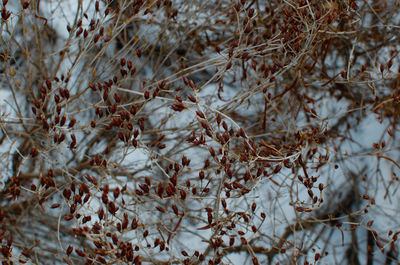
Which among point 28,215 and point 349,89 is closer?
point 28,215

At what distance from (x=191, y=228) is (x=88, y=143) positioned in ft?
3.38

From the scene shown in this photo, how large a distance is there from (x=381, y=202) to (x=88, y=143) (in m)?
2.39

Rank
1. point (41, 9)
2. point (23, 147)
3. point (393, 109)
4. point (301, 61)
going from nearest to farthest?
point (301, 61) → point (23, 147) → point (393, 109) → point (41, 9)

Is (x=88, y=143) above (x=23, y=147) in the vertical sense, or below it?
above

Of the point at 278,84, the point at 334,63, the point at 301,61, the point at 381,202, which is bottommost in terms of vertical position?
the point at 381,202

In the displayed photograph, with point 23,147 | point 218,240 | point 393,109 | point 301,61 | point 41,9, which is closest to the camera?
point 218,240

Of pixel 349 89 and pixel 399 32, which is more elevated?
pixel 399 32

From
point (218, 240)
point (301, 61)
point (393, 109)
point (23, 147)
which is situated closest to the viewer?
point (218, 240)

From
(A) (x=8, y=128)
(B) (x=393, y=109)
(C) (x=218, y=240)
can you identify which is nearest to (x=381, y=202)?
(B) (x=393, y=109)

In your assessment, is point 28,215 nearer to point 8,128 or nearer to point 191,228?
point 8,128

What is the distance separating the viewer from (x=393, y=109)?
3244 millimetres

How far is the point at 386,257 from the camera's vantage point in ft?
10.4

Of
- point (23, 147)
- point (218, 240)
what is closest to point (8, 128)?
point (23, 147)

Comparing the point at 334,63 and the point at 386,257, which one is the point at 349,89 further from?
the point at 386,257
